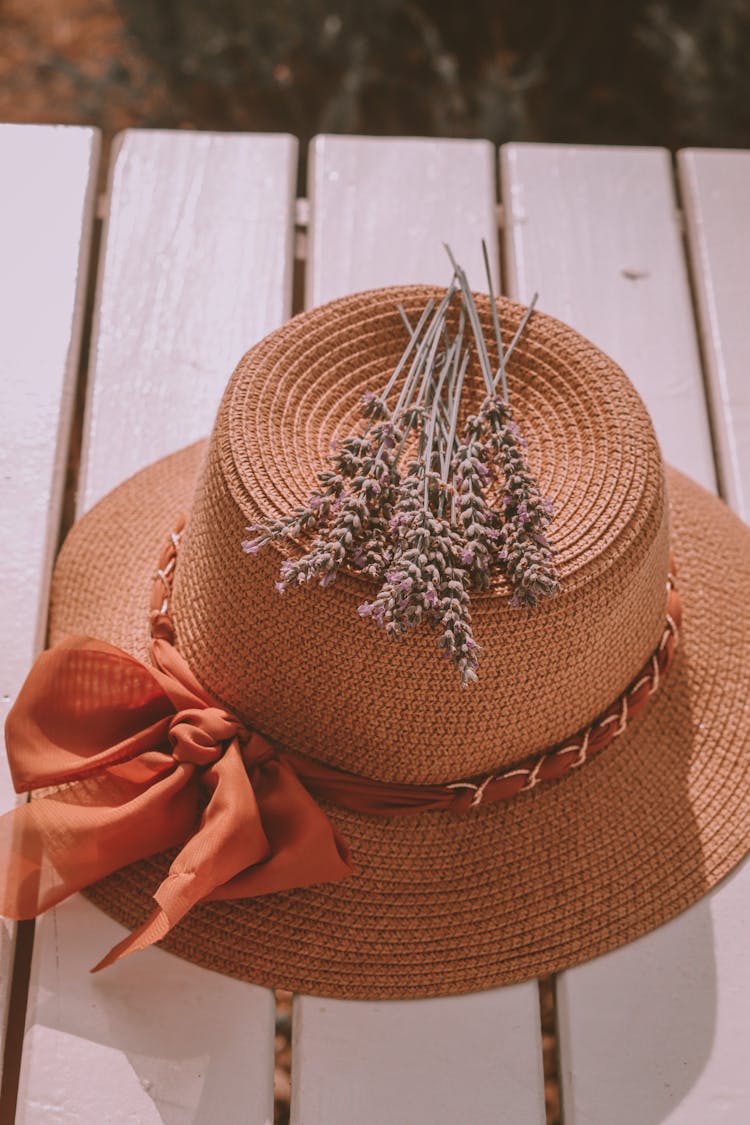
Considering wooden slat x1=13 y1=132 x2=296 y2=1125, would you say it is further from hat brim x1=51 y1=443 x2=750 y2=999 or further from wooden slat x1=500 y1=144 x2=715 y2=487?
wooden slat x1=500 y1=144 x2=715 y2=487

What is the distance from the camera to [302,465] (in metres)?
1.05

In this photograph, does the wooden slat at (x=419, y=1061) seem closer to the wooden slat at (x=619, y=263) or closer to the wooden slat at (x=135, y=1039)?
the wooden slat at (x=135, y=1039)

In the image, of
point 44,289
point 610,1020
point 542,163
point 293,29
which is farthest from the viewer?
point 293,29

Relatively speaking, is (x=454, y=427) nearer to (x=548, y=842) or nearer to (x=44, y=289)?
(x=548, y=842)

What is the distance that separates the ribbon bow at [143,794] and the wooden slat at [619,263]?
663 mm

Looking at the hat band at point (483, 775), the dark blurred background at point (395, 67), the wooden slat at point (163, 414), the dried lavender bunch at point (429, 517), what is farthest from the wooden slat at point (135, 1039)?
the dark blurred background at point (395, 67)

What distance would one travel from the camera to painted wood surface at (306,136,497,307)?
5.20 ft

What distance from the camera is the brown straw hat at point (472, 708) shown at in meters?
1.02

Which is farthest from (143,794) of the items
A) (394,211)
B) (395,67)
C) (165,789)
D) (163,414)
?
(395,67)

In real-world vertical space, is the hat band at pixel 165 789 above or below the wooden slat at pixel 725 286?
below

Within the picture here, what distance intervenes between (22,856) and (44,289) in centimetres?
75

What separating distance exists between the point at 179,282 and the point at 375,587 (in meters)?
0.73

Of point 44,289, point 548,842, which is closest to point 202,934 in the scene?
point 548,842

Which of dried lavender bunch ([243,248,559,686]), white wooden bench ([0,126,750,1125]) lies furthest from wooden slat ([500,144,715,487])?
dried lavender bunch ([243,248,559,686])
